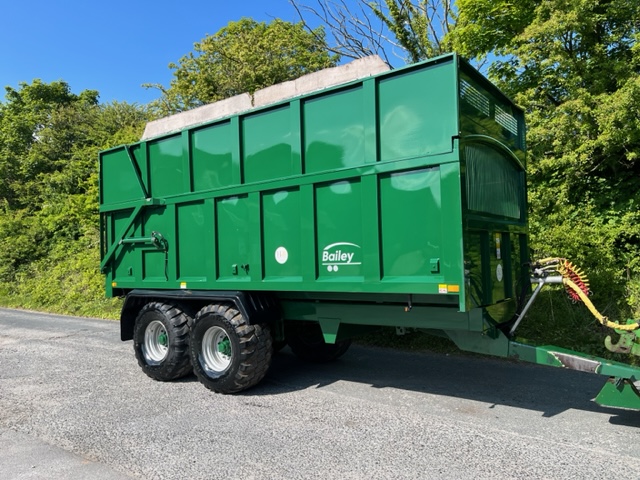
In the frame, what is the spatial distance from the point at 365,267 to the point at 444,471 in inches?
71.9

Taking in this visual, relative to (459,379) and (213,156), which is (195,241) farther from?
(459,379)

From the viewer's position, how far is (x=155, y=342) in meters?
6.48

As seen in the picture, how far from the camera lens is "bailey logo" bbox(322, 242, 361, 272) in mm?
4672

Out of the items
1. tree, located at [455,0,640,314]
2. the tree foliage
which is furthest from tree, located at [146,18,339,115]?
tree, located at [455,0,640,314]

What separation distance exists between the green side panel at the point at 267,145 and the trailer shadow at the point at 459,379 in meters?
2.46

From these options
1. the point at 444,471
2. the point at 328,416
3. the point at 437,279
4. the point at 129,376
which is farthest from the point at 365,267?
the point at 129,376

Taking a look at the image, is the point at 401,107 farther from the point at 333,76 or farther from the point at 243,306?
the point at 243,306

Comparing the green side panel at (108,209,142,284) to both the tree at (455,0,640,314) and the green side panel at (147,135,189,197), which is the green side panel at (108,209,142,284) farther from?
the tree at (455,0,640,314)

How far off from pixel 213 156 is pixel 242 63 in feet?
55.0

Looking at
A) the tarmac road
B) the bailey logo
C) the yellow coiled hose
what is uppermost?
the bailey logo

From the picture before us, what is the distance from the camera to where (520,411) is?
15.3 ft

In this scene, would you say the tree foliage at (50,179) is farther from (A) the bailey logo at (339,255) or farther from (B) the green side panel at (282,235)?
(A) the bailey logo at (339,255)

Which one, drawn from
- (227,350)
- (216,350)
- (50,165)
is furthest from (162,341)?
(50,165)

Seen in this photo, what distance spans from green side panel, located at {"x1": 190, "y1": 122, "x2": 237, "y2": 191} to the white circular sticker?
1031 mm
